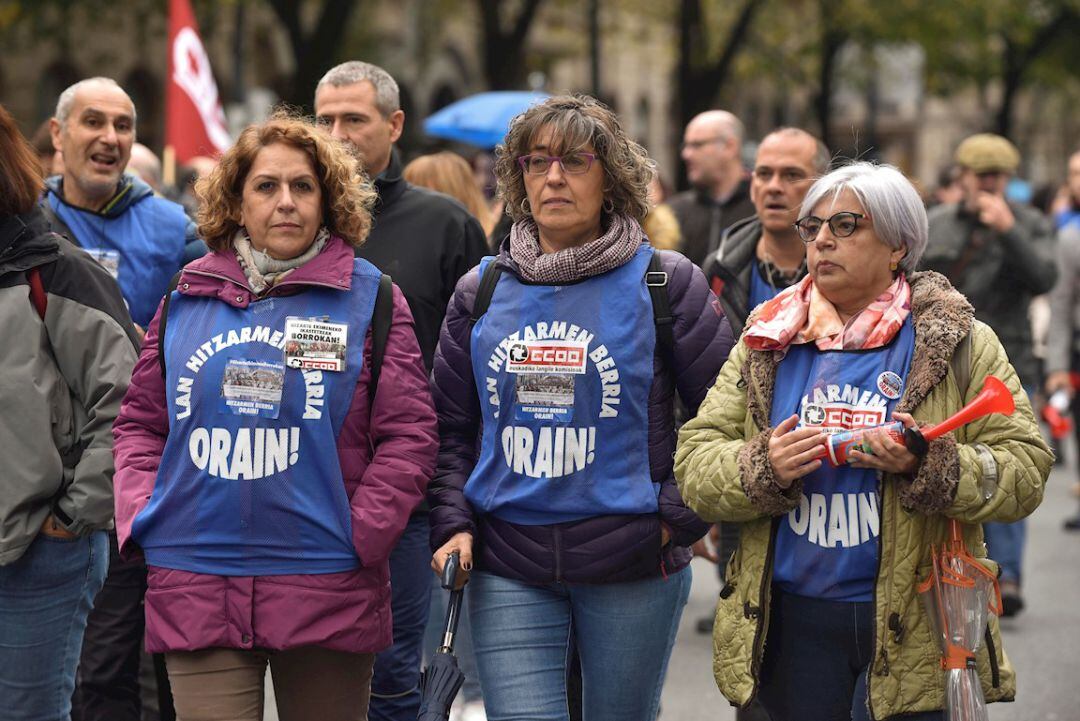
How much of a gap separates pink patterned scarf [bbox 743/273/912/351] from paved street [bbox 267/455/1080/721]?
10.7 ft

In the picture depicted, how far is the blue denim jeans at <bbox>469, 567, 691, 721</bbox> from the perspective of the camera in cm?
441

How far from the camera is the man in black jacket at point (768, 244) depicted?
6164 mm

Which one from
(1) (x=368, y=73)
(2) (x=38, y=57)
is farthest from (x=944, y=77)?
(1) (x=368, y=73)

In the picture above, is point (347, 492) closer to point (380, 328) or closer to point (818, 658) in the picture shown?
point (380, 328)

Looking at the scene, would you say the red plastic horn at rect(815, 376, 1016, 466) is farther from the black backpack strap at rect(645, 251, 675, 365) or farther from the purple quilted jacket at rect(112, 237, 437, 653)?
the purple quilted jacket at rect(112, 237, 437, 653)

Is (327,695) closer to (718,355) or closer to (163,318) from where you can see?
(163,318)

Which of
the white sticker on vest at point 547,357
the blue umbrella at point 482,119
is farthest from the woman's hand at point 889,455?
the blue umbrella at point 482,119

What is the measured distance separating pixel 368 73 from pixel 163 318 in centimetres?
186

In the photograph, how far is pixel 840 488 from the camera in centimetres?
410

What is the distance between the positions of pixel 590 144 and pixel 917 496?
49.7 inches

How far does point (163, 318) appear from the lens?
441 cm

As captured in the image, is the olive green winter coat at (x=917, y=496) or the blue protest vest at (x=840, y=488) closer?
the olive green winter coat at (x=917, y=496)

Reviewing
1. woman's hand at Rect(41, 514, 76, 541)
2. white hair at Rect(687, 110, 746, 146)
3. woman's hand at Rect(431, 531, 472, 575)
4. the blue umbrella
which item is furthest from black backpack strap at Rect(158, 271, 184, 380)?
the blue umbrella

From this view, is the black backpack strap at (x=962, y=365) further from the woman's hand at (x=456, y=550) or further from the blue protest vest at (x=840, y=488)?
the woman's hand at (x=456, y=550)
